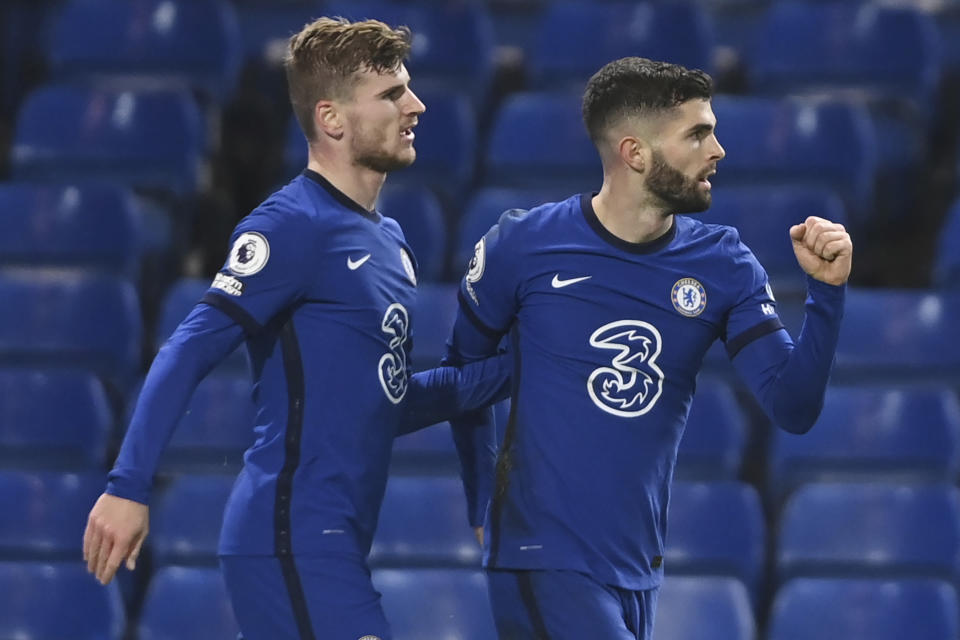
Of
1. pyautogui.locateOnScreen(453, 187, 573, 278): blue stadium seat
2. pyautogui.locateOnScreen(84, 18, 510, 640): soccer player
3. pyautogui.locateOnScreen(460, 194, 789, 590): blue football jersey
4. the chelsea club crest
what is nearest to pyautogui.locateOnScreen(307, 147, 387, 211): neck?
pyautogui.locateOnScreen(84, 18, 510, 640): soccer player

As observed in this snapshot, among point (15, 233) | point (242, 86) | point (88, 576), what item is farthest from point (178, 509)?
point (242, 86)

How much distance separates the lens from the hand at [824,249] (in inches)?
117

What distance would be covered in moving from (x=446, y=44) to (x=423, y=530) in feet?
8.94

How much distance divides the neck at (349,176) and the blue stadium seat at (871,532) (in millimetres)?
2002

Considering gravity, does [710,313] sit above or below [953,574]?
above

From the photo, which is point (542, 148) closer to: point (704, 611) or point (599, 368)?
point (704, 611)

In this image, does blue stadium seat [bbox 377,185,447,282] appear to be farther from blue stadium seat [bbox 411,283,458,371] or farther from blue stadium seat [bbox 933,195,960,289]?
blue stadium seat [bbox 933,195,960,289]

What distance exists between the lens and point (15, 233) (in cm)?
579

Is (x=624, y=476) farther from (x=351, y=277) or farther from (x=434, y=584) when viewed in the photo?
(x=434, y=584)

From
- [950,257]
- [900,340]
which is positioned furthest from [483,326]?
[950,257]

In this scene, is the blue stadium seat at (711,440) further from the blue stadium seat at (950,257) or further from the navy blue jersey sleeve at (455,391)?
the navy blue jersey sleeve at (455,391)

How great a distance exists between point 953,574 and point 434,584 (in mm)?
1478

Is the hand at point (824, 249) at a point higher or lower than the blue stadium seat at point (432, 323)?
higher

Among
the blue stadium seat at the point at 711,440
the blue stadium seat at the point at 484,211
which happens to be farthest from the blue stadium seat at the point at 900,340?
the blue stadium seat at the point at 484,211
